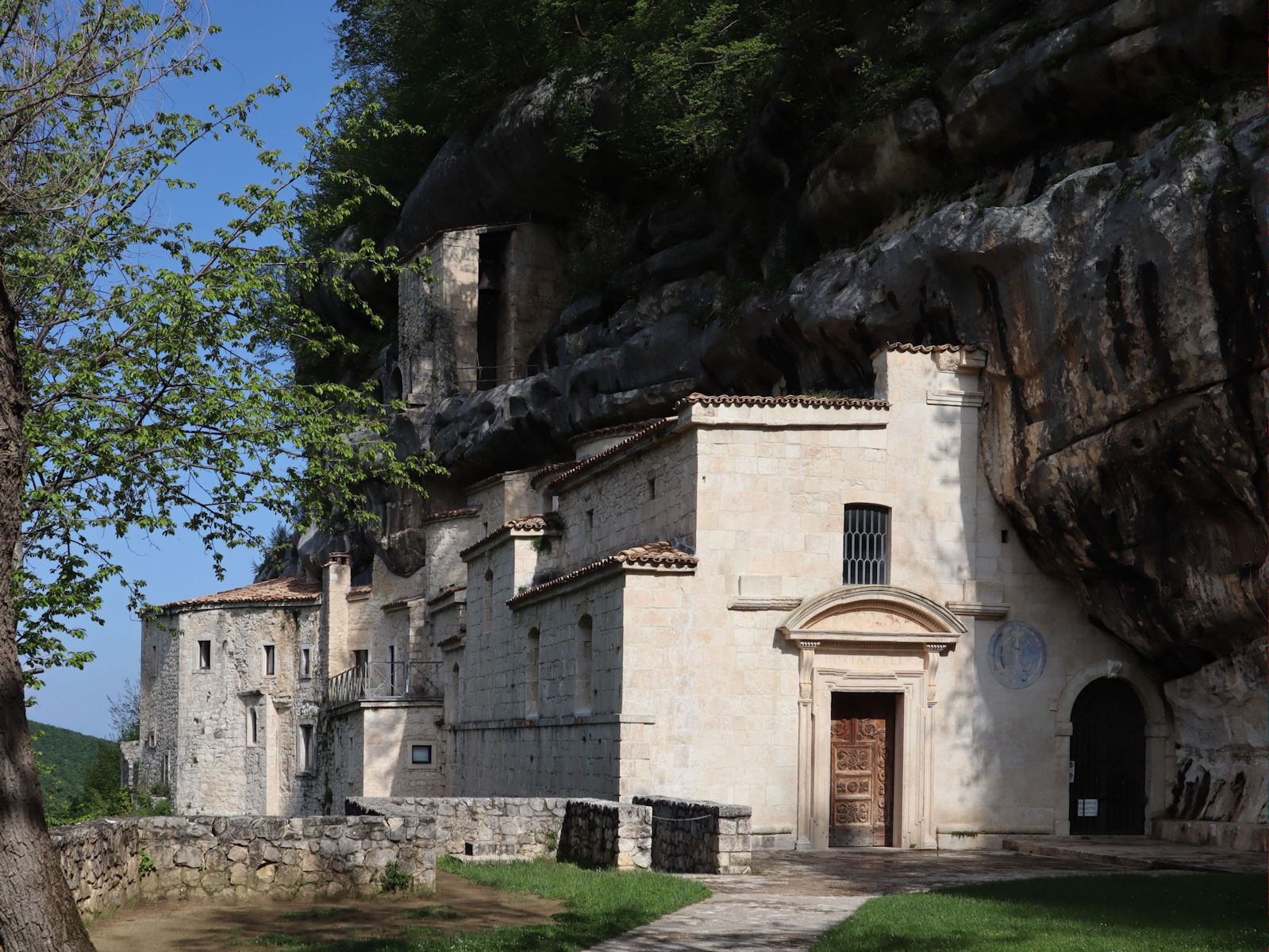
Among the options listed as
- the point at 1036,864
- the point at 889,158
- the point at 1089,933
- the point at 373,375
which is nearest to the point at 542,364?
the point at 373,375

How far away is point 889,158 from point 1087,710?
11.2 metres

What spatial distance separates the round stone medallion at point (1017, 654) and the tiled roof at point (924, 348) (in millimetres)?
5115

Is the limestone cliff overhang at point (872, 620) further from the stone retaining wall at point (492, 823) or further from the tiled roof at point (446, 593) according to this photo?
the tiled roof at point (446, 593)

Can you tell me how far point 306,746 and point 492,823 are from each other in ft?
95.1

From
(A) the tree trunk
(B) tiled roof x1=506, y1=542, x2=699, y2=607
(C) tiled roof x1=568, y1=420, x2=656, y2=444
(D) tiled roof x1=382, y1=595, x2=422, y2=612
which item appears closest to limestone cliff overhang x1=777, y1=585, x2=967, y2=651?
(B) tiled roof x1=506, y1=542, x2=699, y2=607

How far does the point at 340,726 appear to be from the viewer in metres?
43.1

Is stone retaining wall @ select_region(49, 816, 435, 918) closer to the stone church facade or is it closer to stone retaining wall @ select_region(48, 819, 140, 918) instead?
stone retaining wall @ select_region(48, 819, 140, 918)

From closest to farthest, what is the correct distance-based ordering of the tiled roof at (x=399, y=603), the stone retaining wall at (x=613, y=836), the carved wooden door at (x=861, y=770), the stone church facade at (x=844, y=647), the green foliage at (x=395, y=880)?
1. the green foliage at (x=395, y=880)
2. the stone retaining wall at (x=613, y=836)
3. the stone church facade at (x=844, y=647)
4. the carved wooden door at (x=861, y=770)
5. the tiled roof at (x=399, y=603)

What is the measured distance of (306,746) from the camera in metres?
47.6

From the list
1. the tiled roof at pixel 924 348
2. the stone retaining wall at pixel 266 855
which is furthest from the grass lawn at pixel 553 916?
the tiled roof at pixel 924 348

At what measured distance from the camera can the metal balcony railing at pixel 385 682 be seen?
1662 inches

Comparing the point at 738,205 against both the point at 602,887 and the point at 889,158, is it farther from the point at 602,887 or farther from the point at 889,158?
the point at 602,887

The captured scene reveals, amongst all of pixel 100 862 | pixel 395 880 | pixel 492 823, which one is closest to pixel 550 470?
pixel 492 823

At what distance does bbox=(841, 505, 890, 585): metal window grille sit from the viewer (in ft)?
86.3
